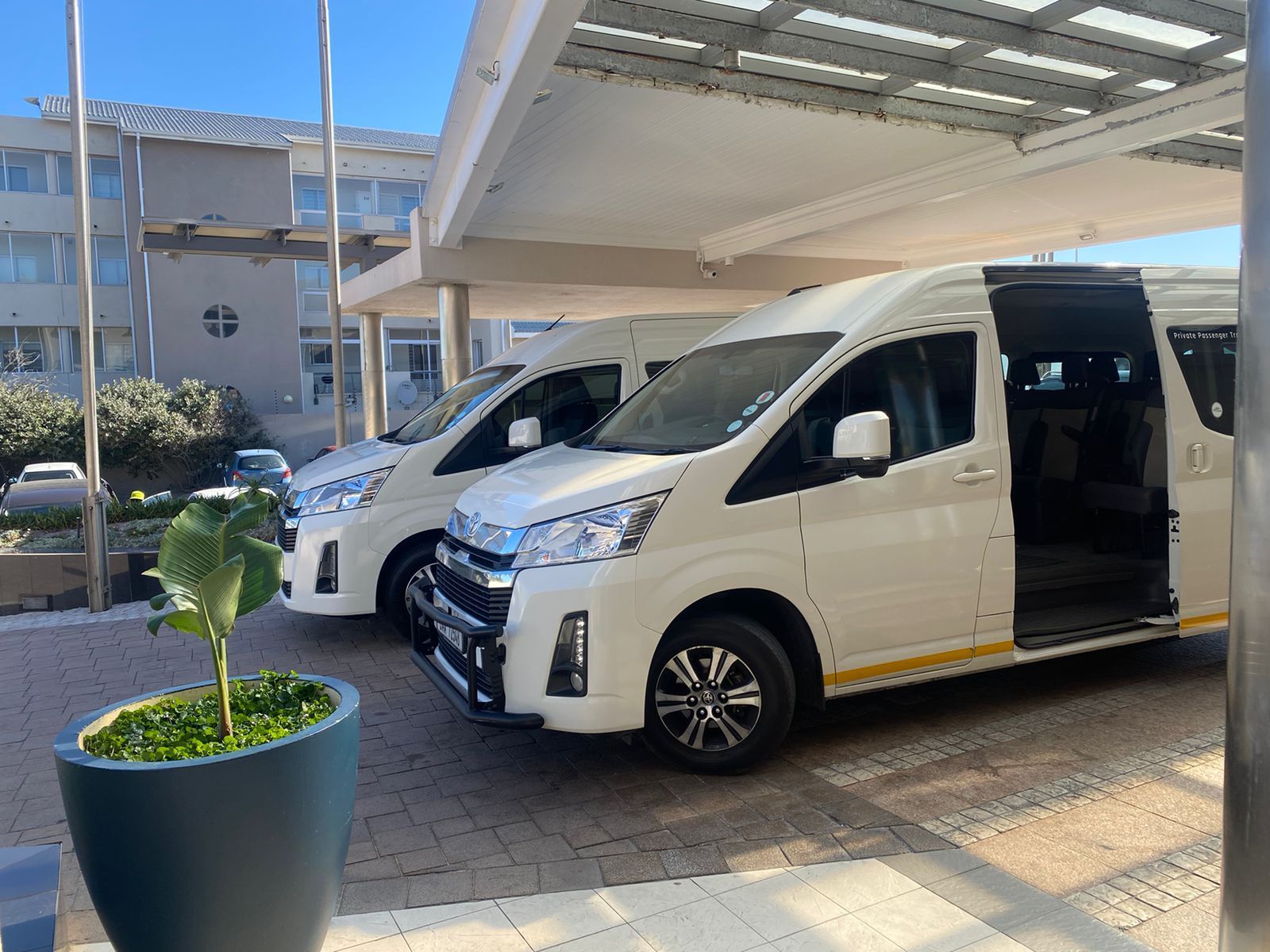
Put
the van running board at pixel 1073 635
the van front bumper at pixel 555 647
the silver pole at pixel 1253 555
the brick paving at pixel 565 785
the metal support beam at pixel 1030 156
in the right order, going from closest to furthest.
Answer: the silver pole at pixel 1253 555 < the brick paving at pixel 565 785 < the van front bumper at pixel 555 647 < the van running board at pixel 1073 635 < the metal support beam at pixel 1030 156

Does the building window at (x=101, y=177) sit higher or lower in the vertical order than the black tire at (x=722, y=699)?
higher

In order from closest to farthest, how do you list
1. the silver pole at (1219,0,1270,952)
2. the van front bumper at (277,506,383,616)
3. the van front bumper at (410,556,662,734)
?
the silver pole at (1219,0,1270,952), the van front bumper at (410,556,662,734), the van front bumper at (277,506,383,616)

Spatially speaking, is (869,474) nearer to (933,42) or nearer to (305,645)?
(933,42)

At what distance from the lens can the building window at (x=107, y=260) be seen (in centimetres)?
3466

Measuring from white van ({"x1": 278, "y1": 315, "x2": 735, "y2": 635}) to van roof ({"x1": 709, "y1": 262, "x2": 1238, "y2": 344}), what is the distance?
2.11 metres

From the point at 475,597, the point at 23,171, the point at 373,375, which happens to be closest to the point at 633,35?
the point at 475,597

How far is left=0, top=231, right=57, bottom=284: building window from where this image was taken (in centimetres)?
3441

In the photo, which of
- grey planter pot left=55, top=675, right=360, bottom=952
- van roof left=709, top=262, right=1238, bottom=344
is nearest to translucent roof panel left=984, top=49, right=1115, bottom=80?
van roof left=709, top=262, right=1238, bottom=344

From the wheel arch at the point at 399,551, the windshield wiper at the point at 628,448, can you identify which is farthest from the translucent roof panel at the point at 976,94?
the wheel arch at the point at 399,551

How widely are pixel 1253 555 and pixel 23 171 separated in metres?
41.0

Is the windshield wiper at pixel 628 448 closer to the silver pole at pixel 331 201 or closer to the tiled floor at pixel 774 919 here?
the tiled floor at pixel 774 919

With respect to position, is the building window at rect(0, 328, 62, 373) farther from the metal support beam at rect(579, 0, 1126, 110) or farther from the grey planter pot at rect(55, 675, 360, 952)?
the grey planter pot at rect(55, 675, 360, 952)

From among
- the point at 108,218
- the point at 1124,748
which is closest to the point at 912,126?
the point at 1124,748

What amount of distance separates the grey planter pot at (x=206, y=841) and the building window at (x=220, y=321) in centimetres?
3549
